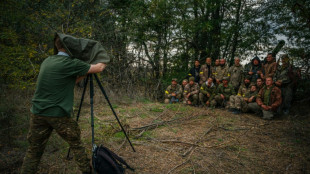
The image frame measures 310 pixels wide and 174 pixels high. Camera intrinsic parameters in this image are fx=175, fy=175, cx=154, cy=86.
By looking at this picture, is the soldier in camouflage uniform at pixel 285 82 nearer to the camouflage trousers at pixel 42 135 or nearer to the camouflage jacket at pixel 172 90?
the camouflage jacket at pixel 172 90

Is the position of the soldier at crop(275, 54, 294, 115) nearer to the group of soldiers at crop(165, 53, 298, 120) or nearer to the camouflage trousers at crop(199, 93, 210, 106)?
the group of soldiers at crop(165, 53, 298, 120)

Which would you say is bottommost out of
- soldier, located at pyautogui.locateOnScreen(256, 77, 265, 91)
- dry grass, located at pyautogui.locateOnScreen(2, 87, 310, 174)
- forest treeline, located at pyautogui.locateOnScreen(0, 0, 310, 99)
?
dry grass, located at pyautogui.locateOnScreen(2, 87, 310, 174)

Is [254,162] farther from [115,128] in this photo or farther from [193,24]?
[193,24]

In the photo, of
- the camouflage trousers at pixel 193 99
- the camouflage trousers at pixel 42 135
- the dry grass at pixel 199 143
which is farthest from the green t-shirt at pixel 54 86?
the camouflage trousers at pixel 193 99

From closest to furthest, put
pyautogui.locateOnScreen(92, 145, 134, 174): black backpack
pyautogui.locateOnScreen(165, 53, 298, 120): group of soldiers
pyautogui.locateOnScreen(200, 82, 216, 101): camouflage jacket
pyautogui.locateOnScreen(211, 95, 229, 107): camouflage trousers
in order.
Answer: pyautogui.locateOnScreen(92, 145, 134, 174): black backpack, pyautogui.locateOnScreen(165, 53, 298, 120): group of soldiers, pyautogui.locateOnScreen(211, 95, 229, 107): camouflage trousers, pyautogui.locateOnScreen(200, 82, 216, 101): camouflage jacket

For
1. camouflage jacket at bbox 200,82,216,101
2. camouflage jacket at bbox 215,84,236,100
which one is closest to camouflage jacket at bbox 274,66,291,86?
camouflage jacket at bbox 215,84,236,100

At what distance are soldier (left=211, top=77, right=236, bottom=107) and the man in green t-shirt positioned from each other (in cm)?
573

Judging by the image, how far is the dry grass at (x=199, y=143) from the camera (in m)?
3.04

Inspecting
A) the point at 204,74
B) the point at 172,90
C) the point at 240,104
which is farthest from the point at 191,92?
the point at 240,104

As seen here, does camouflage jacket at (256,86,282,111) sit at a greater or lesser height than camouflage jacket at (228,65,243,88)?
lesser

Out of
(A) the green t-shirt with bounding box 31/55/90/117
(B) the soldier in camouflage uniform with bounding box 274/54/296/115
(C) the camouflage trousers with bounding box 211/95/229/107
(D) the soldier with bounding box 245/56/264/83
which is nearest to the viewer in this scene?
(A) the green t-shirt with bounding box 31/55/90/117

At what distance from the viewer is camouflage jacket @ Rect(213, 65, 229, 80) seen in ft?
24.8

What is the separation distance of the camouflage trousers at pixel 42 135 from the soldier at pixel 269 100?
5.84m

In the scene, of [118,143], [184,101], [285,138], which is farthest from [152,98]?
[285,138]
